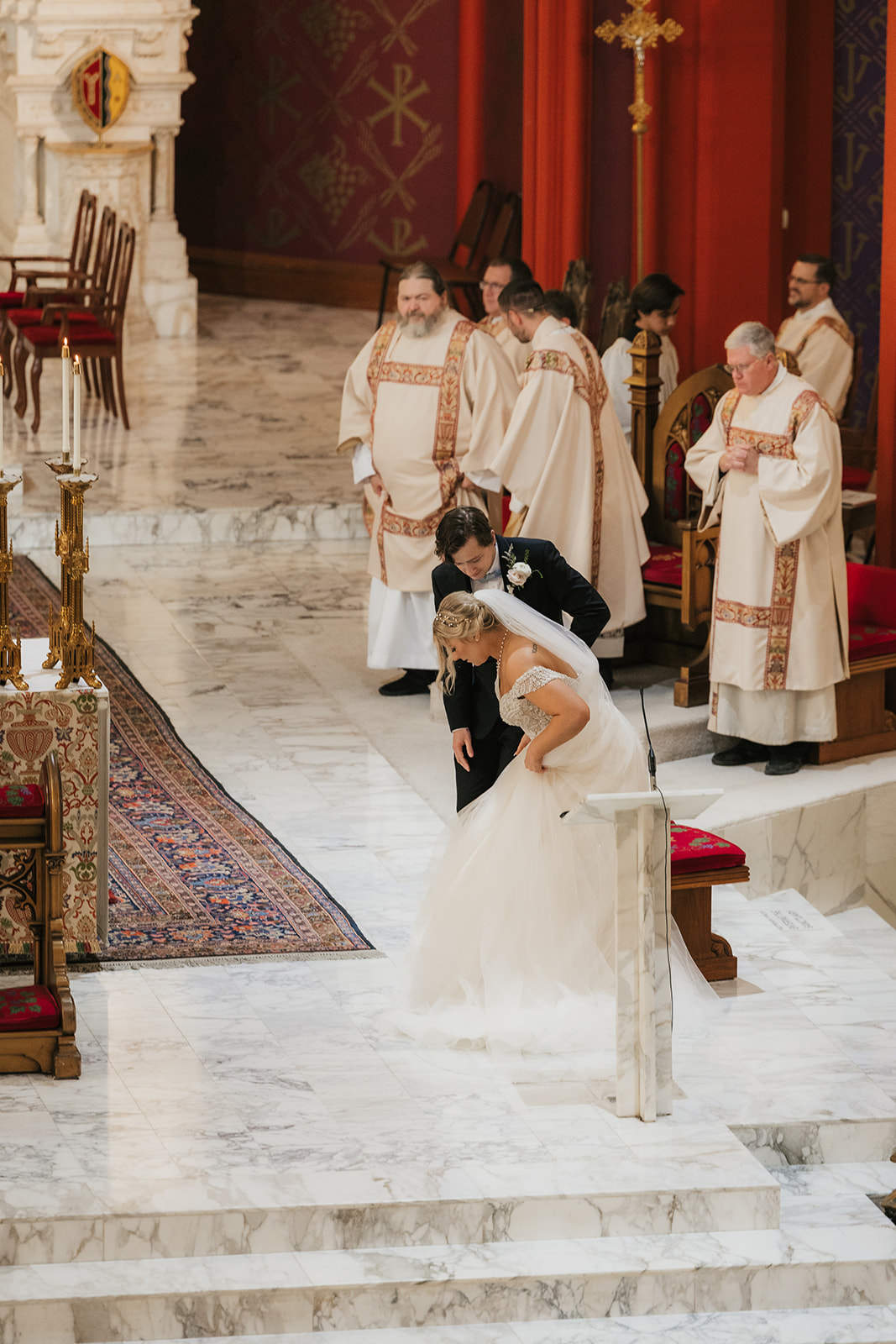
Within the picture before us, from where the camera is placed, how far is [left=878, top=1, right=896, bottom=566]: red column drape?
27.5 feet

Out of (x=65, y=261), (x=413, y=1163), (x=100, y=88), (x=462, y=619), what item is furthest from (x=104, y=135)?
(x=413, y=1163)

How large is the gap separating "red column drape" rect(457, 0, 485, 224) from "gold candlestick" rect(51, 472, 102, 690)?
10.5 m

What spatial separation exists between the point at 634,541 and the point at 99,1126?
3899 mm

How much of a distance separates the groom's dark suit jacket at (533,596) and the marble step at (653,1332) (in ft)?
5.92

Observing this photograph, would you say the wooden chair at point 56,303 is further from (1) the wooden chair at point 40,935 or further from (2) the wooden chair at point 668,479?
(1) the wooden chair at point 40,935

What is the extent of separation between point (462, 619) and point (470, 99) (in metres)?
11.3

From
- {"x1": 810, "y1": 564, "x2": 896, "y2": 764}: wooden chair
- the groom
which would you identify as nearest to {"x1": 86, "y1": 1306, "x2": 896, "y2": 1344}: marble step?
the groom

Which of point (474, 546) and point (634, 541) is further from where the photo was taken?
point (634, 541)

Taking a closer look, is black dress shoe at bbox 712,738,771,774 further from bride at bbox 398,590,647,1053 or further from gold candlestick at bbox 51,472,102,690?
gold candlestick at bbox 51,472,102,690

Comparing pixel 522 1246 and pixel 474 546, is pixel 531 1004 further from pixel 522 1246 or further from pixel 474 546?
pixel 474 546

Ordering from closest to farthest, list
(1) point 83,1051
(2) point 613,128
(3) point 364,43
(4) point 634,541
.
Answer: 1. (1) point 83,1051
2. (4) point 634,541
3. (2) point 613,128
4. (3) point 364,43

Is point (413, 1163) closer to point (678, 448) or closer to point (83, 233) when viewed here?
point (678, 448)

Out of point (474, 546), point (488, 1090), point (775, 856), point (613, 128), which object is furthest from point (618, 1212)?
point (613, 128)

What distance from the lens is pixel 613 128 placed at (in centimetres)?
1112
